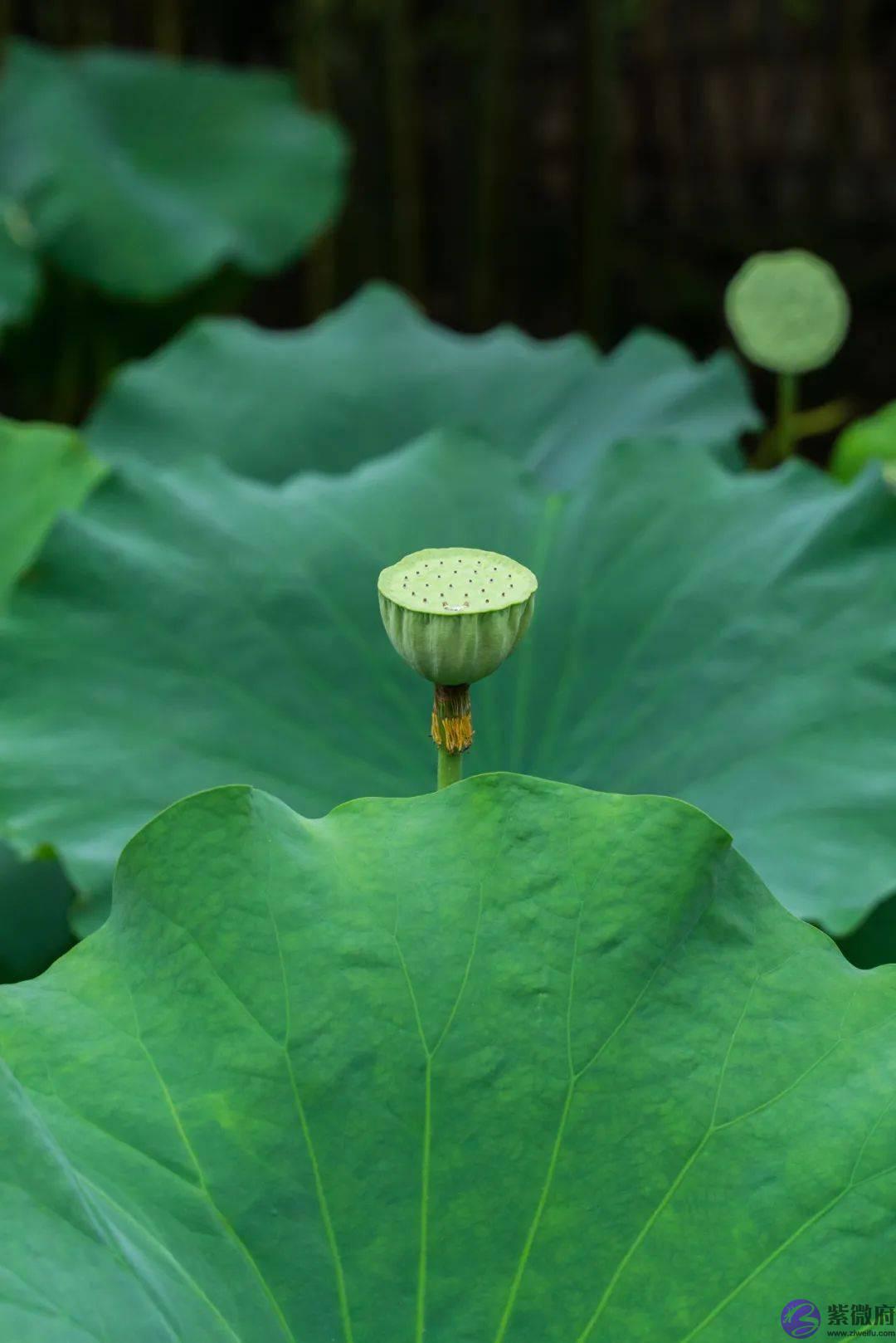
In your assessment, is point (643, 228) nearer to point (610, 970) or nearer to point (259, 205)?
point (259, 205)

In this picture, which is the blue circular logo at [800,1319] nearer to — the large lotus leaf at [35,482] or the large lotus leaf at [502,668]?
the large lotus leaf at [502,668]

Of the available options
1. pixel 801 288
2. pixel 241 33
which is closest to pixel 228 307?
pixel 241 33

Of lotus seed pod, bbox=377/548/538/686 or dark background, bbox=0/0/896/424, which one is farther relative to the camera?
dark background, bbox=0/0/896/424

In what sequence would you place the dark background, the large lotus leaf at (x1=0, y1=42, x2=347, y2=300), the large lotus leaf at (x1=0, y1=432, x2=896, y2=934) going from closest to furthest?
the large lotus leaf at (x1=0, y1=432, x2=896, y2=934), the large lotus leaf at (x1=0, y1=42, x2=347, y2=300), the dark background

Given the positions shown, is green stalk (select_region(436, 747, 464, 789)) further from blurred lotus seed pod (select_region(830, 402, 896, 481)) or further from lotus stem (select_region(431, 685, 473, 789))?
blurred lotus seed pod (select_region(830, 402, 896, 481))

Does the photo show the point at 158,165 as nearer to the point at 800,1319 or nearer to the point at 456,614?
the point at 456,614

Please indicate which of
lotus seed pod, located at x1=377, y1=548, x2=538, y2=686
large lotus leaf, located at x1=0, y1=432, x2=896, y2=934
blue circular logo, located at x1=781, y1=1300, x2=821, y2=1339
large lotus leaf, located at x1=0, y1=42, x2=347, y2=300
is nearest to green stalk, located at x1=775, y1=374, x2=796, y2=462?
large lotus leaf, located at x1=0, y1=432, x2=896, y2=934
